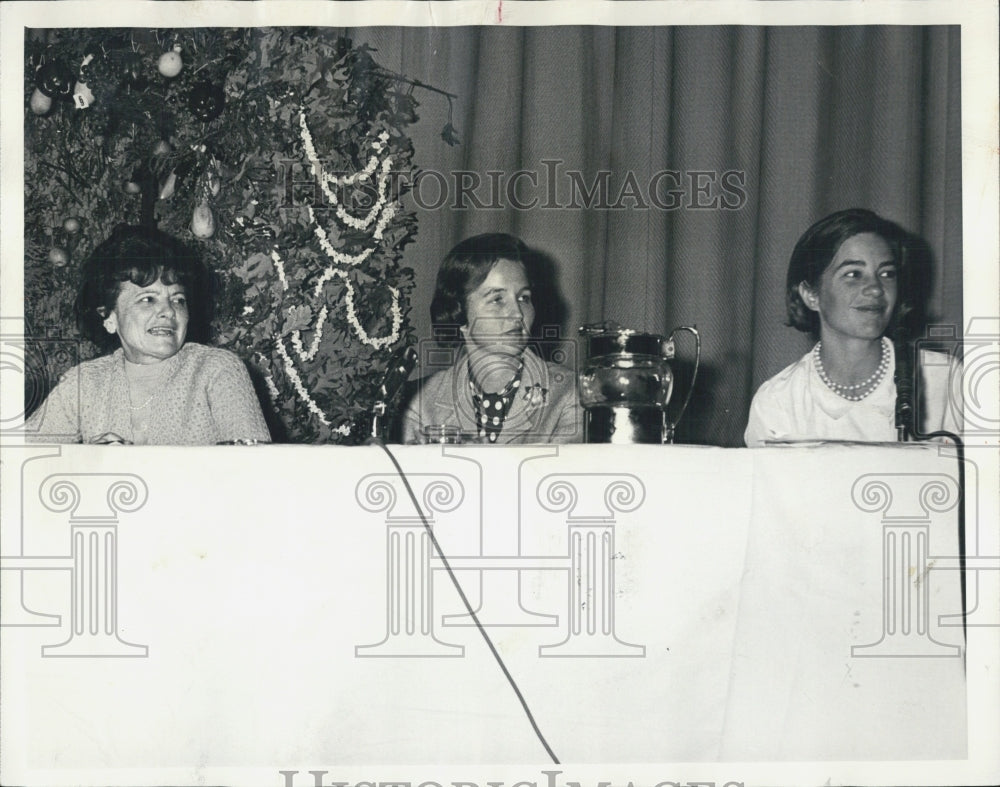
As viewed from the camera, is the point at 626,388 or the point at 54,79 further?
the point at 54,79

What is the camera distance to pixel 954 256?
1.83 meters

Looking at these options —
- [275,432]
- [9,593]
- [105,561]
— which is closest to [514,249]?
[275,432]

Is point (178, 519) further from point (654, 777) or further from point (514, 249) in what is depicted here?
point (654, 777)

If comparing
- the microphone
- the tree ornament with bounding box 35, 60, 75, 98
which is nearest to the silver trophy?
the microphone

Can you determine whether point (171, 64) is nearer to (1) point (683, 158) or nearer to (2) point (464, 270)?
(2) point (464, 270)

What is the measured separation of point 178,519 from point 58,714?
1.28ft

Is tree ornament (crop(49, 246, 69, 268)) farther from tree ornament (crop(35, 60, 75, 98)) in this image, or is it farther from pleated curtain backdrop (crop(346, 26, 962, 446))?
pleated curtain backdrop (crop(346, 26, 962, 446))

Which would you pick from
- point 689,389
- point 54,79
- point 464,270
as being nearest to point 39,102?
point 54,79

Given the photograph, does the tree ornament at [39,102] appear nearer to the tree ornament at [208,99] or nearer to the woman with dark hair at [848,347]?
the tree ornament at [208,99]

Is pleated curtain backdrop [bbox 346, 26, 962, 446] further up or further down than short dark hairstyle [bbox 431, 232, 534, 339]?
further up

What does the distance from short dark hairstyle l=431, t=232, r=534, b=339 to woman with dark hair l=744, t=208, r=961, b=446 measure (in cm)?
48

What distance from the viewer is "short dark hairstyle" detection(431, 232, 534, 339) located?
1.84 meters

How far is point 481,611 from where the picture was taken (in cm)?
176

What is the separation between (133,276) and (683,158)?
0.99 meters
